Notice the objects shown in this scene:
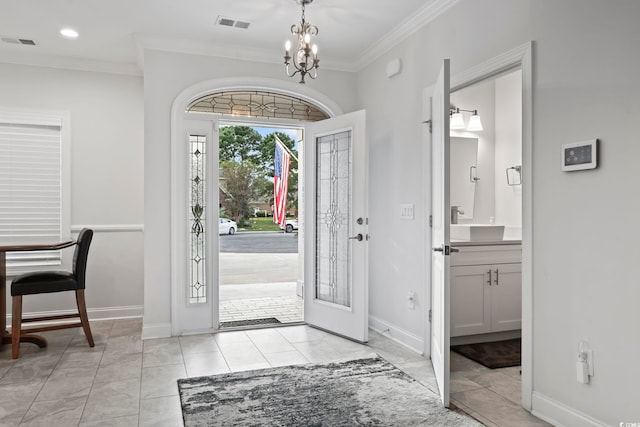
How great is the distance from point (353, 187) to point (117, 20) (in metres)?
2.46

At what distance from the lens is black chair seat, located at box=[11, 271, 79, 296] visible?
353cm

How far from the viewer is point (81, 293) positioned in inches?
150

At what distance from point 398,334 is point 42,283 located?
3.05 metres

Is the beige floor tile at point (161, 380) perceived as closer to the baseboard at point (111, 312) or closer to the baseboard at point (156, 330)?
the baseboard at point (156, 330)

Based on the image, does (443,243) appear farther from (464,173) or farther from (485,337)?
(464,173)

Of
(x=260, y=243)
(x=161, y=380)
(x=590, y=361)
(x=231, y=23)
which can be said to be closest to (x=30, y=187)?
(x=231, y=23)

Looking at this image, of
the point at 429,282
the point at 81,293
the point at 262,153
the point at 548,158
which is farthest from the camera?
the point at 262,153

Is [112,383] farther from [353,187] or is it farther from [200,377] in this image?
[353,187]

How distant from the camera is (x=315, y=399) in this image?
105 inches

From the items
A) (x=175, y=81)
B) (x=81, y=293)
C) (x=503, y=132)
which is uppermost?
(x=175, y=81)

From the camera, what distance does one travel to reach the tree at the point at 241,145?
58.0 ft

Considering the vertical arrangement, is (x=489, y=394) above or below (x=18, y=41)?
below

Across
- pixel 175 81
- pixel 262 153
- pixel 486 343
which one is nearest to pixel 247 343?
pixel 486 343

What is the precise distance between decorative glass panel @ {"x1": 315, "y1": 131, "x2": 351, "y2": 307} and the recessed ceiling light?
2.42 metres
